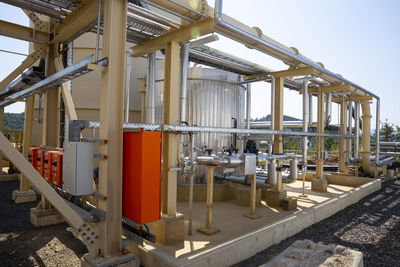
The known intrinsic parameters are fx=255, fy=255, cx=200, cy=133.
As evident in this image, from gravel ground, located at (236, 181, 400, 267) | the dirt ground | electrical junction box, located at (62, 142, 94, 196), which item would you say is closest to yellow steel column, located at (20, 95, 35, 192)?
the dirt ground

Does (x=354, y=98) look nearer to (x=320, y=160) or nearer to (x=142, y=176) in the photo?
(x=320, y=160)

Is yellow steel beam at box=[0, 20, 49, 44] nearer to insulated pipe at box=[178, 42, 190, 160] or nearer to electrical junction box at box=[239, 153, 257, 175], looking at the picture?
insulated pipe at box=[178, 42, 190, 160]

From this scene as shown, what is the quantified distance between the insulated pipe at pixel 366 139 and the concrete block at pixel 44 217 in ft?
43.2

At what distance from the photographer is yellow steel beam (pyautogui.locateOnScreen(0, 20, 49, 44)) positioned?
460cm

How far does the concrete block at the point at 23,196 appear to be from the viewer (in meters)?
7.24

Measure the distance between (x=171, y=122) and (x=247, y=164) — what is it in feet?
6.54

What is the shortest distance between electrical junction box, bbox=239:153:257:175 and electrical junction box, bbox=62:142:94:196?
3.12 m

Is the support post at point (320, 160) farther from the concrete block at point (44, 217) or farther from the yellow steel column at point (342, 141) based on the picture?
the concrete block at point (44, 217)

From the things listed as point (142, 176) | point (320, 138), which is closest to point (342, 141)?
point (320, 138)

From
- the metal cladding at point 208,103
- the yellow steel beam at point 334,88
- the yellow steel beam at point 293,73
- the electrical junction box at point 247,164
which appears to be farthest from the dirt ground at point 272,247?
the yellow steel beam at point 334,88

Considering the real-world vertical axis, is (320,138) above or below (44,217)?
above

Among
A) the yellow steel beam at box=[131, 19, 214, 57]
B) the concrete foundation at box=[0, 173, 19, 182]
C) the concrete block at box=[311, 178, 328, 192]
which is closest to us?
the yellow steel beam at box=[131, 19, 214, 57]

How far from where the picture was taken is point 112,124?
3400 millimetres

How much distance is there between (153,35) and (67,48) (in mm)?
1817
